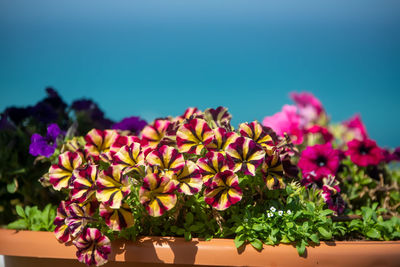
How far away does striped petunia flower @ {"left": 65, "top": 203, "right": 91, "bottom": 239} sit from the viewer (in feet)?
2.90

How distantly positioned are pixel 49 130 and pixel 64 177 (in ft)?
0.80

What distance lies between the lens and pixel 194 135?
1.01m

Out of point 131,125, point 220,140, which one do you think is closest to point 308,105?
point 131,125

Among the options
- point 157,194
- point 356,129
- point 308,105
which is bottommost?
point 157,194

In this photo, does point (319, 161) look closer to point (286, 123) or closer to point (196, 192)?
point (286, 123)

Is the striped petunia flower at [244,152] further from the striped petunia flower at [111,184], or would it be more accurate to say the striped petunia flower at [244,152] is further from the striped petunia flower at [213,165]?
the striped petunia flower at [111,184]

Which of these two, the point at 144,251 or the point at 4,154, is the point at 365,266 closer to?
the point at 144,251

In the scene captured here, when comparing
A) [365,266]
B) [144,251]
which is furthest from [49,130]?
[365,266]

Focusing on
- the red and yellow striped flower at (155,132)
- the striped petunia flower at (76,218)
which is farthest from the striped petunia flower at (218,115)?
the striped petunia flower at (76,218)

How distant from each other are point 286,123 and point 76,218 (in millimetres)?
935

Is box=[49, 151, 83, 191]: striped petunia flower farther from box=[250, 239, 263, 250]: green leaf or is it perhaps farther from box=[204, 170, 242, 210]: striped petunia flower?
box=[250, 239, 263, 250]: green leaf

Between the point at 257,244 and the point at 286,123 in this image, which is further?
the point at 286,123

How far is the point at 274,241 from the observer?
93cm

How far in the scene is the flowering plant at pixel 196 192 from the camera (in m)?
0.88
